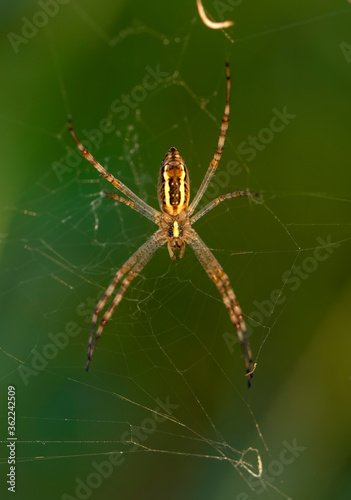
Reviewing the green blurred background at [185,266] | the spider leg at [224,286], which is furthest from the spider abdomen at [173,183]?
the green blurred background at [185,266]

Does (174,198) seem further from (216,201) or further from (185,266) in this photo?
(185,266)

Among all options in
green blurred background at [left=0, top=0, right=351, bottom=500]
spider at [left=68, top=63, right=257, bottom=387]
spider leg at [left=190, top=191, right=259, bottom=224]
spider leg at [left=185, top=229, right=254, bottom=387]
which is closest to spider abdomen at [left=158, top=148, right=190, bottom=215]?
spider at [left=68, top=63, right=257, bottom=387]

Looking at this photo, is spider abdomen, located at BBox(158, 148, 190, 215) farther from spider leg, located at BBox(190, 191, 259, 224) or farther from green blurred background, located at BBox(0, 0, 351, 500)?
green blurred background, located at BBox(0, 0, 351, 500)

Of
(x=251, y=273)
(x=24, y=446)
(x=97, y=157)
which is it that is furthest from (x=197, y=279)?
(x=24, y=446)

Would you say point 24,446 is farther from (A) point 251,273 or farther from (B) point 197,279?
(A) point 251,273

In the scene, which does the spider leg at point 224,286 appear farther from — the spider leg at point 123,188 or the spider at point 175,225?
the spider leg at point 123,188

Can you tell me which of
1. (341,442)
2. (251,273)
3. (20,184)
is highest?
(251,273)
